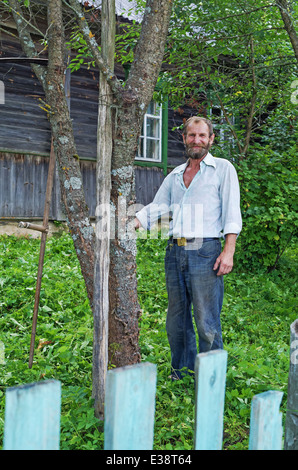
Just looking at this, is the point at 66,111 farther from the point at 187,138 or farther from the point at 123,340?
the point at 123,340

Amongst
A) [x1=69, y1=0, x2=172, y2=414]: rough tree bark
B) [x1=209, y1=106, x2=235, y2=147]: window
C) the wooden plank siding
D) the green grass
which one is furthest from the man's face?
the wooden plank siding

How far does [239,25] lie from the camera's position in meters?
6.87

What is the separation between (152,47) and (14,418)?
8.22ft

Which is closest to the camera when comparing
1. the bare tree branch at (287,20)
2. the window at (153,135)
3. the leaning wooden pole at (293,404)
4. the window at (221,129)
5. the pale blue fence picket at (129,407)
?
the pale blue fence picket at (129,407)

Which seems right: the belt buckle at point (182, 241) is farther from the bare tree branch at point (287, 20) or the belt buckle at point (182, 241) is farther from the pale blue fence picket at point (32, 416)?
the bare tree branch at point (287, 20)

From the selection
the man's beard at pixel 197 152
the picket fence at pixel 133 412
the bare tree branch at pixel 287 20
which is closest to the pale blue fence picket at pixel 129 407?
the picket fence at pixel 133 412

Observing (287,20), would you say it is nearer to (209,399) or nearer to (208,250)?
(208,250)

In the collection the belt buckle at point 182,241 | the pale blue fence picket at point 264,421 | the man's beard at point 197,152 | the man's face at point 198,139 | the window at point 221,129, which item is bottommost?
the pale blue fence picket at point 264,421

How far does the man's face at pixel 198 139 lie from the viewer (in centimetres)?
332

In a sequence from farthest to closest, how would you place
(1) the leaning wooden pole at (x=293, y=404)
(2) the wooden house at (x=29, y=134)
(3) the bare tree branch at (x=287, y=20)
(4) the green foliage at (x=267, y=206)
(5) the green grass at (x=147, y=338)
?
(2) the wooden house at (x=29, y=134) → (4) the green foliage at (x=267, y=206) → (3) the bare tree branch at (x=287, y=20) → (5) the green grass at (x=147, y=338) → (1) the leaning wooden pole at (x=293, y=404)

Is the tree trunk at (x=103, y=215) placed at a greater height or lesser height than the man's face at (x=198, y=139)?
lesser

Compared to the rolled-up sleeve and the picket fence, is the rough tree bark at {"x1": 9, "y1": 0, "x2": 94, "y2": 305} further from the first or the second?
the picket fence

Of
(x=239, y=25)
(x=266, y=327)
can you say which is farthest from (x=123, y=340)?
(x=239, y=25)

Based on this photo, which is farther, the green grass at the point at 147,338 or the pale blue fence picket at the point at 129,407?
the green grass at the point at 147,338
